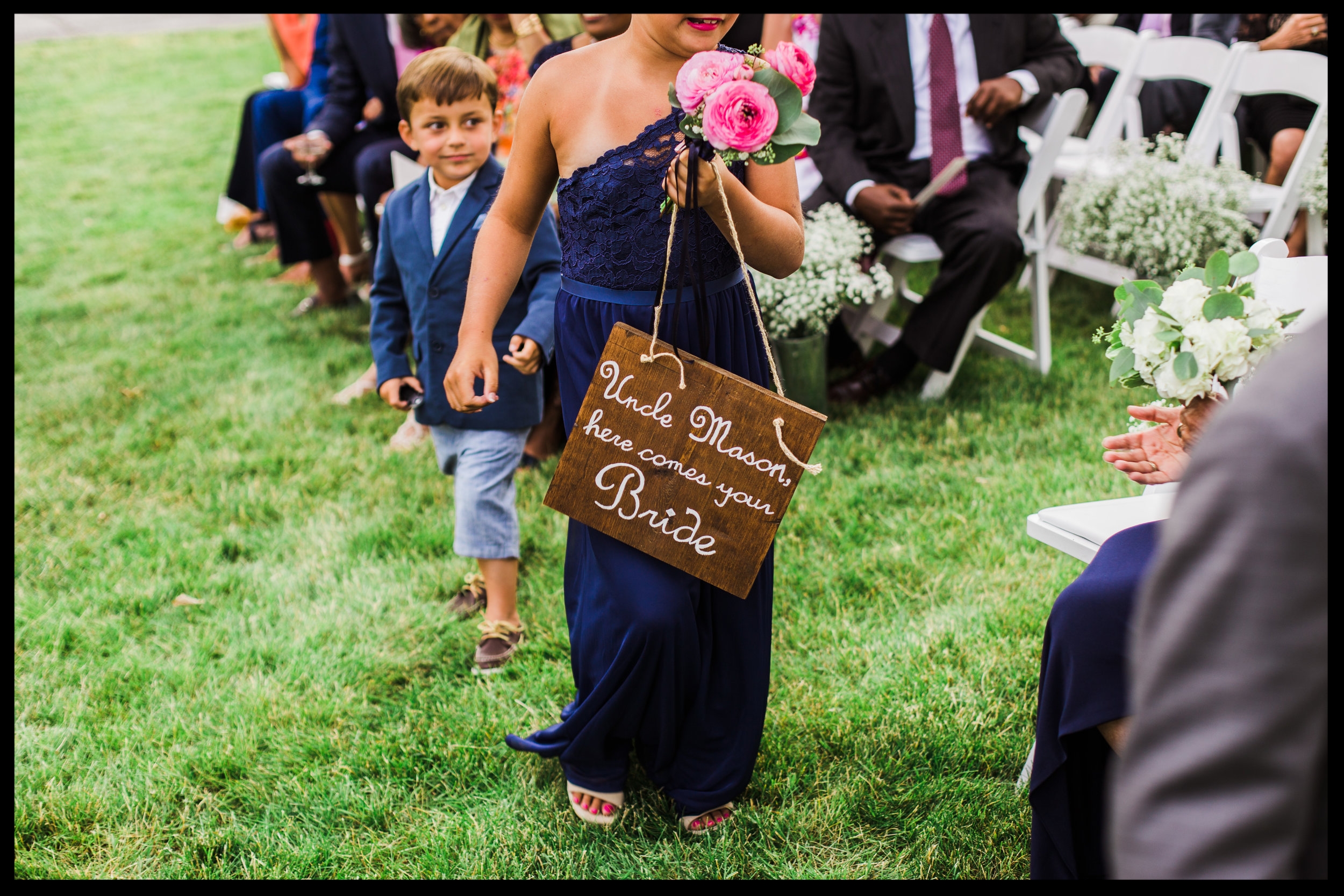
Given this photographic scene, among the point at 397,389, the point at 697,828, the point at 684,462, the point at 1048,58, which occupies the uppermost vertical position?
the point at 684,462

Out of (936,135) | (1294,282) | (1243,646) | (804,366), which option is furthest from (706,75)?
(936,135)

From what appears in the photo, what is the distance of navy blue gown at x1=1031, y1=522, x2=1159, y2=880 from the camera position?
166 cm

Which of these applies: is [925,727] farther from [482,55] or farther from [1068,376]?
[482,55]

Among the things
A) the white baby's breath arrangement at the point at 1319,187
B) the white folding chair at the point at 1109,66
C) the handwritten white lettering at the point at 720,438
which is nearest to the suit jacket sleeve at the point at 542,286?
the handwritten white lettering at the point at 720,438

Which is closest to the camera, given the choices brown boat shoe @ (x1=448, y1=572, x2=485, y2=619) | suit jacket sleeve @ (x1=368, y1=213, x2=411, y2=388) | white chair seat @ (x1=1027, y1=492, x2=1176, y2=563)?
white chair seat @ (x1=1027, y1=492, x2=1176, y2=563)

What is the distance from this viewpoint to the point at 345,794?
7.93 feet

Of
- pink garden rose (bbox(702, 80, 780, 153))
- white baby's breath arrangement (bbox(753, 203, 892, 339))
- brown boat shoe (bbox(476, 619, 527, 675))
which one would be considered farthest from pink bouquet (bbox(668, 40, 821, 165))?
white baby's breath arrangement (bbox(753, 203, 892, 339))

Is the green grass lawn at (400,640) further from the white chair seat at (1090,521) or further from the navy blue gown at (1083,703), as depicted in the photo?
the white chair seat at (1090,521)

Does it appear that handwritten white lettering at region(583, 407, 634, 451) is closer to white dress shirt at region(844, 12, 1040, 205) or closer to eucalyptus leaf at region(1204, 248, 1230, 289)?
eucalyptus leaf at region(1204, 248, 1230, 289)

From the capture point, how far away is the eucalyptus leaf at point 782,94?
1544 millimetres

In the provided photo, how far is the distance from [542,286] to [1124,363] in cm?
155

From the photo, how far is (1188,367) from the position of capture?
65.1 inches

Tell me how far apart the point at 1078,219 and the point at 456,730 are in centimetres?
421

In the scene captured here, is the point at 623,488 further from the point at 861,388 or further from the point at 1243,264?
the point at 861,388
